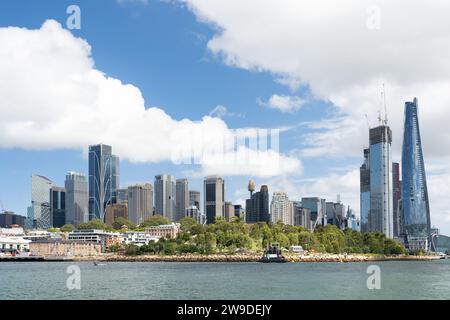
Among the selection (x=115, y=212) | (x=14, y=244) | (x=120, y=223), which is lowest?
(x=14, y=244)

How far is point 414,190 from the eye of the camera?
83250mm

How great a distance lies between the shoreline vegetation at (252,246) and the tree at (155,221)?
25.8m

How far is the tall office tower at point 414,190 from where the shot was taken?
79125mm

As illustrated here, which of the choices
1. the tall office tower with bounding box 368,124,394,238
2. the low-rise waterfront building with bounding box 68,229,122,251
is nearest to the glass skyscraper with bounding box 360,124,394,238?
the tall office tower with bounding box 368,124,394,238

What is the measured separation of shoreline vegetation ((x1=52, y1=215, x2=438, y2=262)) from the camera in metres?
81.9

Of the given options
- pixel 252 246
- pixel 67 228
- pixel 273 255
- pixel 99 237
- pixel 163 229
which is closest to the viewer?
pixel 273 255

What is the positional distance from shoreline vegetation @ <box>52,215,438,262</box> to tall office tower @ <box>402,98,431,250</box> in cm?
812

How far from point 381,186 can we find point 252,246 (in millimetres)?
42700

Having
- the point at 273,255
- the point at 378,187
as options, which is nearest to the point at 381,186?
the point at 378,187

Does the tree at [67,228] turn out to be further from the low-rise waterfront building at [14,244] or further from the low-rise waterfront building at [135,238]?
the low-rise waterfront building at [135,238]

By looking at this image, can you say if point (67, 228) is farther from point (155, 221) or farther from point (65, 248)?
point (65, 248)

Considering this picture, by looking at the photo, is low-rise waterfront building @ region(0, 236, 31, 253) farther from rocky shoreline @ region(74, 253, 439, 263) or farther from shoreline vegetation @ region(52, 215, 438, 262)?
rocky shoreline @ region(74, 253, 439, 263)
